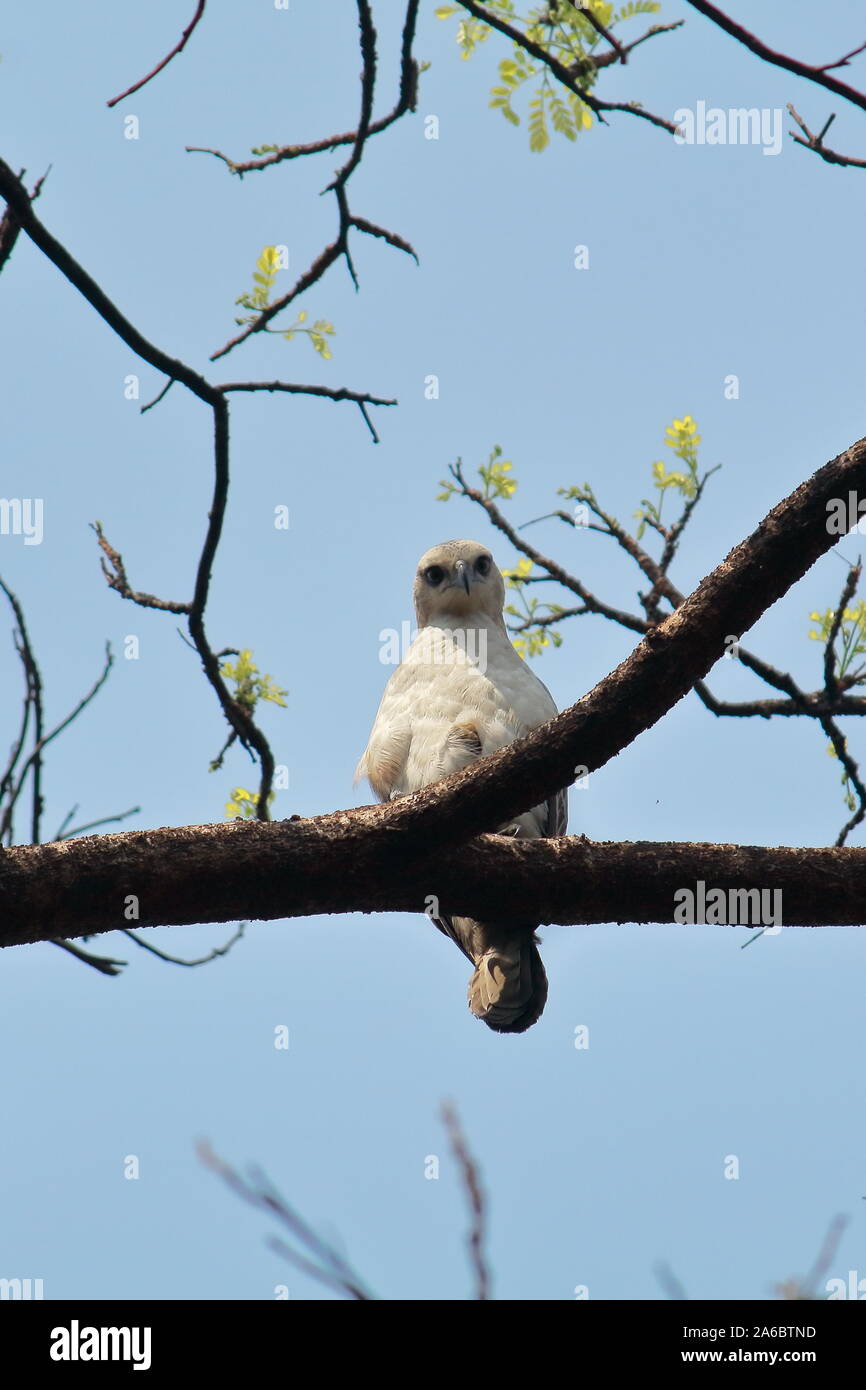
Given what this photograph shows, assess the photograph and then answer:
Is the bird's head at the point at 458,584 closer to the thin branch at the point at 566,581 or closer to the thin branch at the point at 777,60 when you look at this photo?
the thin branch at the point at 566,581

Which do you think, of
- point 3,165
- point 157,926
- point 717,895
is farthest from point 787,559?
point 3,165

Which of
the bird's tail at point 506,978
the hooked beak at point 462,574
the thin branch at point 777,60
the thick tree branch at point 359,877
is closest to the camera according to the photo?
the thin branch at point 777,60

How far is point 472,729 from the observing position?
5.70 m

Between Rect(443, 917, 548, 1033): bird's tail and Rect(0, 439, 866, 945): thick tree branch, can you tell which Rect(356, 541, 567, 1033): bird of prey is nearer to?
Rect(443, 917, 548, 1033): bird's tail

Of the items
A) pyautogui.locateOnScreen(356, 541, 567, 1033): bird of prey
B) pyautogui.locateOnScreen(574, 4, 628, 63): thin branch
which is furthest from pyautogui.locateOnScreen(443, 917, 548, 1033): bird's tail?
pyautogui.locateOnScreen(574, 4, 628, 63): thin branch

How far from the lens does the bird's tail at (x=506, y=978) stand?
194 inches

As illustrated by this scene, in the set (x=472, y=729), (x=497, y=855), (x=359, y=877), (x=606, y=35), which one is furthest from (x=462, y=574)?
(x=606, y=35)

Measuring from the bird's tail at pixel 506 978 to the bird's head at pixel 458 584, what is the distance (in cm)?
235

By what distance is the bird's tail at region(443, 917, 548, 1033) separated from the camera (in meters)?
4.94

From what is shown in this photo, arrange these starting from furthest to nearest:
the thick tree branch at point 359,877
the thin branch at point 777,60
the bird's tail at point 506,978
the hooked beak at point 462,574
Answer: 1. the hooked beak at point 462,574
2. the bird's tail at point 506,978
3. the thick tree branch at point 359,877
4. the thin branch at point 777,60

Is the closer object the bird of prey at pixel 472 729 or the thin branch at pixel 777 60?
the thin branch at pixel 777 60

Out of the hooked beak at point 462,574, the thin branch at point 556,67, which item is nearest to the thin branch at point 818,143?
the thin branch at point 556,67

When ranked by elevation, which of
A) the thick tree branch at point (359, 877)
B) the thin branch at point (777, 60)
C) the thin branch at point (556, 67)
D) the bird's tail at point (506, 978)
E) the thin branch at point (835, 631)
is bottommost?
the bird's tail at point (506, 978)

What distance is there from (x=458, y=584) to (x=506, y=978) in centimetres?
264
